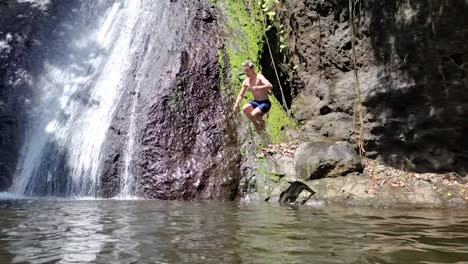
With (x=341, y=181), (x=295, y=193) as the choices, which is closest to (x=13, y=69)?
(x=295, y=193)

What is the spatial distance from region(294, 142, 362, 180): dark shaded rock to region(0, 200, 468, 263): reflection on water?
Result: 2249mm

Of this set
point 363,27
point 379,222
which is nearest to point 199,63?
point 363,27

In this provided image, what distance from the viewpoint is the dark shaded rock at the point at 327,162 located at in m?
9.63

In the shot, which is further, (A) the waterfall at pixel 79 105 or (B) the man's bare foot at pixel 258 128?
(A) the waterfall at pixel 79 105

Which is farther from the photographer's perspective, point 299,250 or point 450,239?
point 450,239

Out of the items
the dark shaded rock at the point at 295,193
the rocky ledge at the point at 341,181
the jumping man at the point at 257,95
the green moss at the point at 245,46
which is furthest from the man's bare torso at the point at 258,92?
the dark shaded rock at the point at 295,193

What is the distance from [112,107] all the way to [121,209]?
5176 millimetres

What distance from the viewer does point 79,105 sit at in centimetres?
1309

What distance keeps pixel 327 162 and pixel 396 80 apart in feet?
9.04

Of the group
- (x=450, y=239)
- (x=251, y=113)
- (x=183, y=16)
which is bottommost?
(x=450, y=239)

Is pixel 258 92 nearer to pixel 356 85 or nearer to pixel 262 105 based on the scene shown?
pixel 262 105

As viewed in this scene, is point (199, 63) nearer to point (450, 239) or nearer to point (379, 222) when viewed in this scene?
point (379, 222)

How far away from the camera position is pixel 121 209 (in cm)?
744

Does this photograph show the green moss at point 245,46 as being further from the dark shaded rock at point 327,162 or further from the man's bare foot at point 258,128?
the dark shaded rock at point 327,162
